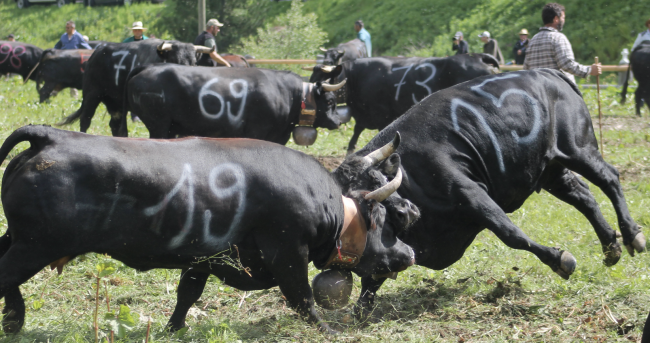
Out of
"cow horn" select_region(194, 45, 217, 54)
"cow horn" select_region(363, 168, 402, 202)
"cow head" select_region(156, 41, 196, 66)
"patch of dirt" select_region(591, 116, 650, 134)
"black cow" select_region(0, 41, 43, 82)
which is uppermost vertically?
"cow horn" select_region(363, 168, 402, 202)

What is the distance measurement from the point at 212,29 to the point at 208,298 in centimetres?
885

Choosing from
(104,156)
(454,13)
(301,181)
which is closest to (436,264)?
(301,181)

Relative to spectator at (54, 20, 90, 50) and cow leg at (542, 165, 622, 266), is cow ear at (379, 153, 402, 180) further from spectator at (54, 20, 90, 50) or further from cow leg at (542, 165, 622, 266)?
spectator at (54, 20, 90, 50)

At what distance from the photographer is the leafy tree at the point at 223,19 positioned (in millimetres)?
24703

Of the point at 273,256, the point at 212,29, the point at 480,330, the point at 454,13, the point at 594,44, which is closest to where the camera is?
the point at 273,256

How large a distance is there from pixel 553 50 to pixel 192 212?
235 inches

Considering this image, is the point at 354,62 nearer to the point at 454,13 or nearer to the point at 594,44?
the point at 594,44

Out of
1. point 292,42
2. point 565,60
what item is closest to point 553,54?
point 565,60

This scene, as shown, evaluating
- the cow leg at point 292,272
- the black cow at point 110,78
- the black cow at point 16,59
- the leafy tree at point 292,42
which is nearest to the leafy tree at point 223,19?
the leafy tree at point 292,42

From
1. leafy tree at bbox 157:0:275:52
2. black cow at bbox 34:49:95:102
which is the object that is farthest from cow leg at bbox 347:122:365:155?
leafy tree at bbox 157:0:275:52

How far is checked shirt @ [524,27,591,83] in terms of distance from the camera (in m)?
8.23

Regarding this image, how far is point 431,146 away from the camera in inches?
197

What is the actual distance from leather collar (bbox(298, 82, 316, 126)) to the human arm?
A: 3.05 meters

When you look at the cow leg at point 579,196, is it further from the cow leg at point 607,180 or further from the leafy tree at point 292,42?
the leafy tree at point 292,42
